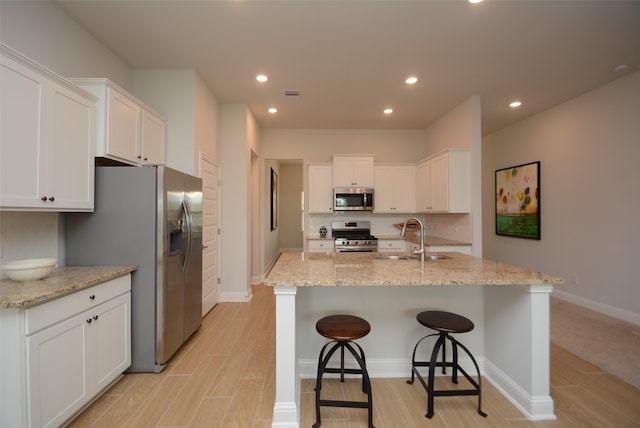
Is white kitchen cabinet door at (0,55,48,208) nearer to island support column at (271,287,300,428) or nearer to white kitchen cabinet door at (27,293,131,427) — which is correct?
white kitchen cabinet door at (27,293,131,427)

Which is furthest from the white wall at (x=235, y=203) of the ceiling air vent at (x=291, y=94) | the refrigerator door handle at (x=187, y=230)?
the refrigerator door handle at (x=187, y=230)

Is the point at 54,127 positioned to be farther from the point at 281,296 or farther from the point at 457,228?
the point at 457,228

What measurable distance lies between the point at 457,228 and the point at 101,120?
14.6ft

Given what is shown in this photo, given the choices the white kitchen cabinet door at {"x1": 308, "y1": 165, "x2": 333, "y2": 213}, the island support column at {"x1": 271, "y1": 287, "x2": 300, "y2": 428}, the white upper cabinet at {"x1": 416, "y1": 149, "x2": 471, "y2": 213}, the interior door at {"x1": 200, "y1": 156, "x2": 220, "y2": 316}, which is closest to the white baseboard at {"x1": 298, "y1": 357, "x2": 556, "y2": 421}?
the island support column at {"x1": 271, "y1": 287, "x2": 300, "y2": 428}

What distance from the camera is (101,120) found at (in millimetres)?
2236

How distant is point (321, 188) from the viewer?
493 cm

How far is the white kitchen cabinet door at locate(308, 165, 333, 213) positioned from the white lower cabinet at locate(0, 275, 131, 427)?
3.20 meters

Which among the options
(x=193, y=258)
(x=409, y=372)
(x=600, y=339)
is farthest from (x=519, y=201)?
(x=193, y=258)

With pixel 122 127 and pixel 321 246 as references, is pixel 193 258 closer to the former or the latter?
pixel 122 127

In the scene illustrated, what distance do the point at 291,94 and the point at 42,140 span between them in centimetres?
268

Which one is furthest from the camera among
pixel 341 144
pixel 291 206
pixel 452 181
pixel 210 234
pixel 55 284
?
pixel 291 206

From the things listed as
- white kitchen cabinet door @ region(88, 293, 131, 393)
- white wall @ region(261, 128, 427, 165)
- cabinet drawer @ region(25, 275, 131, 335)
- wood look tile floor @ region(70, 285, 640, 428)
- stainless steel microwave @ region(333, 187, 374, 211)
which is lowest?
wood look tile floor @ region(70, 285, 640, 428)

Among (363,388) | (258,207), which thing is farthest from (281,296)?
(258,207)

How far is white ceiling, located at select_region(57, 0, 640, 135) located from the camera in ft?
7.27
